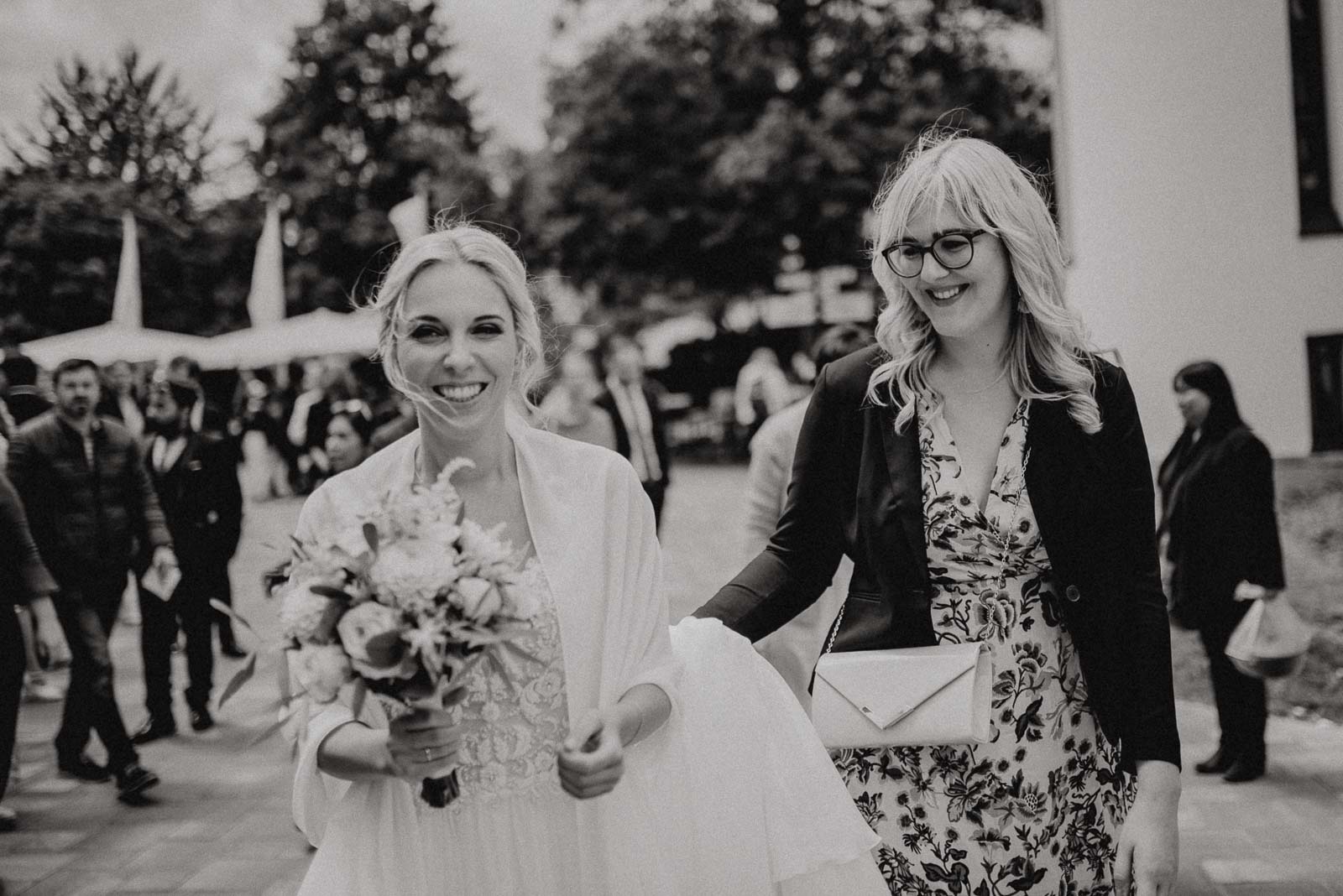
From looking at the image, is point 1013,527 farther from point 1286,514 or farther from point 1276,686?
point 1286,514

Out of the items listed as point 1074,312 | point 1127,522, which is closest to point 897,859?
point 1127,522

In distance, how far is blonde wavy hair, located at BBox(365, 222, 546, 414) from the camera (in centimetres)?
246

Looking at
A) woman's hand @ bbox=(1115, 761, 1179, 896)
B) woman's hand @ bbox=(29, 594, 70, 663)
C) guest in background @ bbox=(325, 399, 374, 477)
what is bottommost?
woman's hand @ bbox=(29, 594, 70, 663)

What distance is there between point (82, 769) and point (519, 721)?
5884mm

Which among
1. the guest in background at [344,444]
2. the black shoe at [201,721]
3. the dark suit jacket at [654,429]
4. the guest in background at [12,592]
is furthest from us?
the dark suit jacket at [654,429]

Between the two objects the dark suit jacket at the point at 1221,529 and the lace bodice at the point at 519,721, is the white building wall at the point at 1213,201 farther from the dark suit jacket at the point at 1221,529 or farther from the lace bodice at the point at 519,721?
the lace bodice at the point at 519,721

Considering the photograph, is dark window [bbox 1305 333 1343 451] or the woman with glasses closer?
the woman with glasses

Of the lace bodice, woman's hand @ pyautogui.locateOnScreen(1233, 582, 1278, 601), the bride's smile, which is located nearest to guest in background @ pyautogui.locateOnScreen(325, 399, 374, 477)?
woman's hand @ pyautogui.locateOnScreen(1233, 582, 1278, 601)

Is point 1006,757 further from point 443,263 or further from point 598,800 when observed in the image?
point 443,263

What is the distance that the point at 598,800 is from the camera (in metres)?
2.30

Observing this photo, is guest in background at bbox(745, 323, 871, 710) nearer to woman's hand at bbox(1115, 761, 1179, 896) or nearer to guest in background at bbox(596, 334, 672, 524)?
woman's hand at bbox(1115, 761, 1179, 896)

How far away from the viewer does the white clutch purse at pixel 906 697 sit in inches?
91.1

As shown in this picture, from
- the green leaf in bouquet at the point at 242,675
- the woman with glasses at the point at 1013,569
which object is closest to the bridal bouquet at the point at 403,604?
the green leaf in bouquet at the point at 242,675

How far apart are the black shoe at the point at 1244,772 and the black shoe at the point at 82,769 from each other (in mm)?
5992
